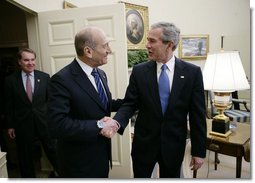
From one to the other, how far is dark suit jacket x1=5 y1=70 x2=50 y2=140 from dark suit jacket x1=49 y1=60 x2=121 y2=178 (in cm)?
63

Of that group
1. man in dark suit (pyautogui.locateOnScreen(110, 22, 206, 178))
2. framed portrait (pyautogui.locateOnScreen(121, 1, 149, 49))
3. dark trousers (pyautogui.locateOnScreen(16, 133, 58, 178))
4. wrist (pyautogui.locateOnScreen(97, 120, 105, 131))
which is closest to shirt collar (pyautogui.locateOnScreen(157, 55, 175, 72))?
man in dark suit (pyautogui.locateOnScreen(110, 22, 206, 178))

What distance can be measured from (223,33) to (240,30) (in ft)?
0.65

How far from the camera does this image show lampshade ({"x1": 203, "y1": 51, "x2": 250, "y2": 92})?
1.34 m

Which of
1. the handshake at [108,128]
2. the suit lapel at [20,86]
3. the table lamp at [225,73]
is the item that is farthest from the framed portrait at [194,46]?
the suit lapel at [20,86]

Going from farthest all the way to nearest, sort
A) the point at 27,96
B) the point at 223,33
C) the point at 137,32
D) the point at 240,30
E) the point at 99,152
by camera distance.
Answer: the point at 137,32 < the point at 27,96 < the point at 223,33 < the point at 240,30 < the point at 99,152

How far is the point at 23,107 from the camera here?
1650mm

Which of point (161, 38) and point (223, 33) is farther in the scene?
point (223, 33)

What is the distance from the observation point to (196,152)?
1.20 metres

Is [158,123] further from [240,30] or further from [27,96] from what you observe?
[27,96]

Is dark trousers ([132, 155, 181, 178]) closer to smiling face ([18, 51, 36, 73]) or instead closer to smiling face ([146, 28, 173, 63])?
smiling face ([146, 28, 173, 63])

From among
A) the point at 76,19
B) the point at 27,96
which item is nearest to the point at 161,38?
the point at 76,19

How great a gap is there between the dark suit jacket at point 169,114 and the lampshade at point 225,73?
30cm

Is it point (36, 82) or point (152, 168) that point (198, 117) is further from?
point (36, 82)

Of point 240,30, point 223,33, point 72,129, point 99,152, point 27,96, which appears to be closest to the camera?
point 72,129
